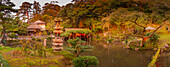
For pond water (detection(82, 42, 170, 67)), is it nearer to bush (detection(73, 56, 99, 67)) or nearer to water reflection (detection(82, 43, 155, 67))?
water reflection (detection(82, 43, 155, 67))

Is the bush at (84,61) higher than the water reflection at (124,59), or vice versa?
the bush at (84,61)

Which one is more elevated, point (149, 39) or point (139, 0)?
point (139, 0)

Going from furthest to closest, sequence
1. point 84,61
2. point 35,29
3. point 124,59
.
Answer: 1. point 35,29
2. point 124,59
3. point 84,61

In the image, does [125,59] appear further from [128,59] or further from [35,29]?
[35,29]

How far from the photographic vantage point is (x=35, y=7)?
1757 inches

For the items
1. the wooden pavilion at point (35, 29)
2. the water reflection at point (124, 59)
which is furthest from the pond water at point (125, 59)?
the wooden pavilion at point (35, 29)

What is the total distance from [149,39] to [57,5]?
33.6m

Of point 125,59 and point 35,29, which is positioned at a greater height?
point 35,29

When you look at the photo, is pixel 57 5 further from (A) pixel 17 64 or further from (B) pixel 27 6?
(A) pixel 17 64

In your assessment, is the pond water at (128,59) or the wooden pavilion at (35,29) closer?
the pond water at (128,59)

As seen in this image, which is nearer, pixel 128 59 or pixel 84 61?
pixel 84 61

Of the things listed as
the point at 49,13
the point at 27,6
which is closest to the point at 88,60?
the point at 49,13

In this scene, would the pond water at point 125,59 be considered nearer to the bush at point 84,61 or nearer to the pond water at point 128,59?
the pond water at point 128,59

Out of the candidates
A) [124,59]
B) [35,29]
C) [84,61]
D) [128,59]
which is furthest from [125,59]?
[35,29]
